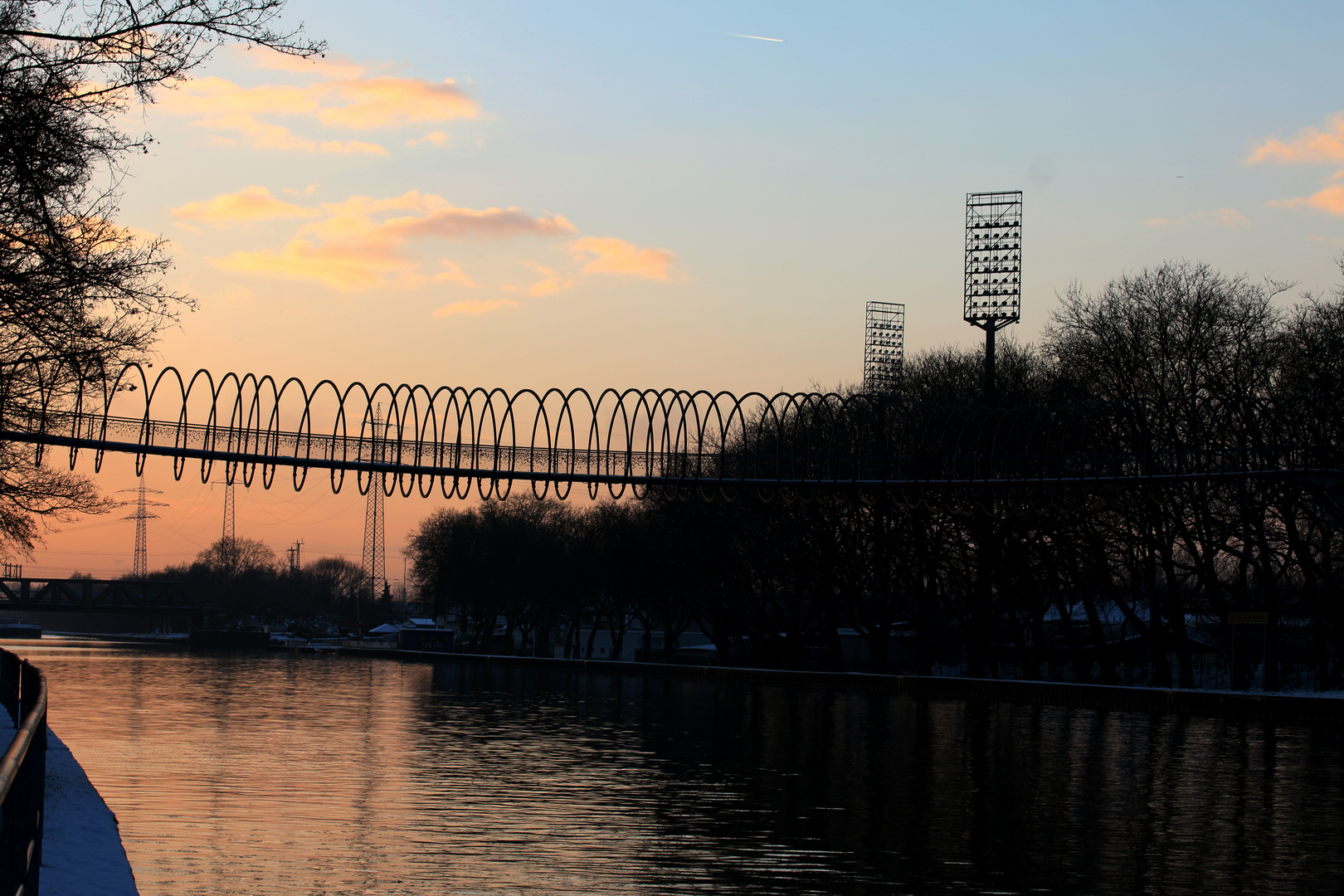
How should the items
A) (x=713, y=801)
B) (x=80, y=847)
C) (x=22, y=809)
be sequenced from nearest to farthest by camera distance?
1. (x=22, y=809)
2. (x=80, y=847)
3. (x=713, y=801)

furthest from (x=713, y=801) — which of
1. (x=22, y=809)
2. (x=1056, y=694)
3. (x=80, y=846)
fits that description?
(x=1056, y=694)

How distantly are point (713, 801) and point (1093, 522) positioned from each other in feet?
121

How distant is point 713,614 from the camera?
87.2 m

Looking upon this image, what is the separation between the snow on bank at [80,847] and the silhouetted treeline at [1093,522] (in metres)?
23.8

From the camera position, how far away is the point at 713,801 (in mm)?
22250

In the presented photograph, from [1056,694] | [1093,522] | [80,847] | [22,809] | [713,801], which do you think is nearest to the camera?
[22,809]

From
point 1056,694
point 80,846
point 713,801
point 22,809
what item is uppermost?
point 22,809

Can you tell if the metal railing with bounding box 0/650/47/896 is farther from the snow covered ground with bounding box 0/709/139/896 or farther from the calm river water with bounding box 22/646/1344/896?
the calm river water with bounding box 22/646/1344/896

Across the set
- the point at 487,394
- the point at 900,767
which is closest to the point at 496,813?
the point at 900,767

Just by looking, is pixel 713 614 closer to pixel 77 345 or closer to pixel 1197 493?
pixel 1197 493

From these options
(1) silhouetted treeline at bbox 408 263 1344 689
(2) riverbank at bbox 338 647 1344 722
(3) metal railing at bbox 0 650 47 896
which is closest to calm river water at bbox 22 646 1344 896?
(2) riverbank at bbox 338 647 1344 722

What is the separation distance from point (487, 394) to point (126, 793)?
54.1 feet

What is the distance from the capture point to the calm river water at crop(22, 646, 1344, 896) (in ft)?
51.2

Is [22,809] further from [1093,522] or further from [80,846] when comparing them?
[1093,522]
